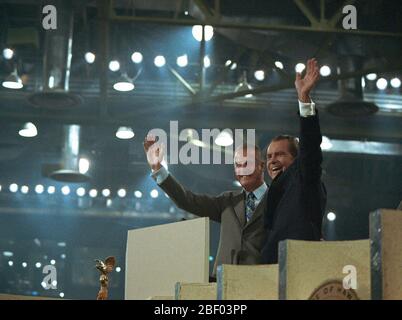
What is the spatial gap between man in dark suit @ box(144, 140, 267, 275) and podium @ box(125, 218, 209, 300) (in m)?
0.33

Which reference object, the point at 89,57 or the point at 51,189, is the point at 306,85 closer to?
the point at 89,57

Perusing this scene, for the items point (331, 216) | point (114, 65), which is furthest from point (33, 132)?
point (331, 216)

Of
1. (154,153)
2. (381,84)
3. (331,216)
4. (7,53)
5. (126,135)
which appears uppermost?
(7,53)

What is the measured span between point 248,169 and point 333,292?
1391 mm

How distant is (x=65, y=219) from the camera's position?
11.6 metres

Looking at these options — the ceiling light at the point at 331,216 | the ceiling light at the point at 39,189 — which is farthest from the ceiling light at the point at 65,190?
the ceiling light at the point at 331,216

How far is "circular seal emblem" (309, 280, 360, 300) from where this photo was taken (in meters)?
1.74

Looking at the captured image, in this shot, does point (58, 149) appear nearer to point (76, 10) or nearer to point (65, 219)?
point (65, 219)

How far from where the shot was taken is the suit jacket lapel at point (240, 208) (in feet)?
10.0

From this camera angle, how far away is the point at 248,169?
123 inches

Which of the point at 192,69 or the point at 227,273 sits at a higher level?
the point at 192,69
